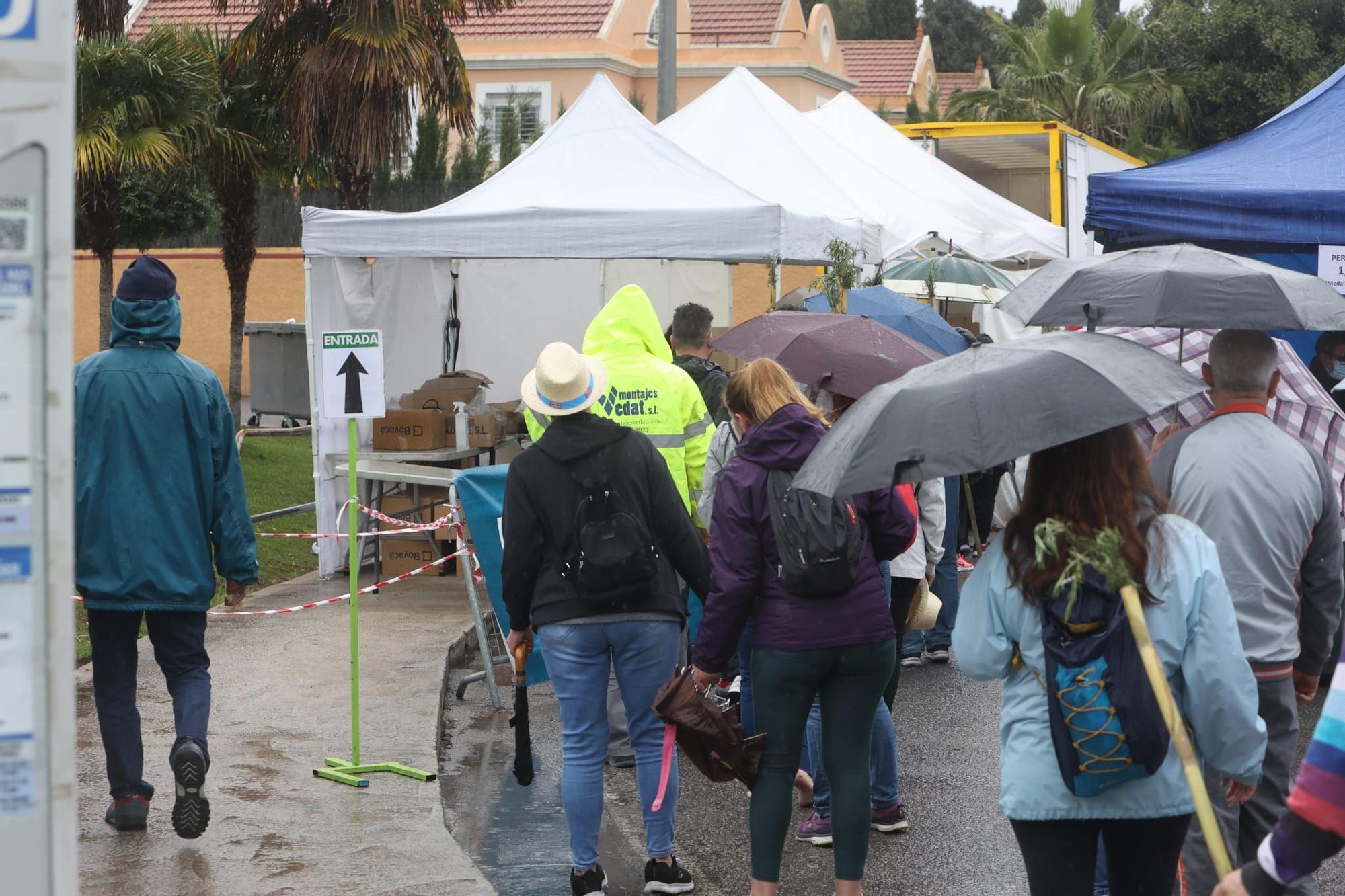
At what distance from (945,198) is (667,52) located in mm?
3761

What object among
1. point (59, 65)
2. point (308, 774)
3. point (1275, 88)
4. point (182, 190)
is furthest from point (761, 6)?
point (59, 65)

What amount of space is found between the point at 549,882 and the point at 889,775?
1369mm

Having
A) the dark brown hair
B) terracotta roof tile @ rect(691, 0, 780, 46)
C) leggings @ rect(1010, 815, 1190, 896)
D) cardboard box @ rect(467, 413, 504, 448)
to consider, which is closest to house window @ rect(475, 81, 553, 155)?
terracotta roof tile @ rect(691, 0, 780, 46)

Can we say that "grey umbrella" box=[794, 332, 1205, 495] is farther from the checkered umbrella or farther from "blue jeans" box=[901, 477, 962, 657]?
"blue jeans" box=[901, 477, 962, 657]

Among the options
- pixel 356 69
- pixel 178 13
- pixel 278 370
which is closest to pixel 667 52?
pixel 356 69

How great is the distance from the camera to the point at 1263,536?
4207mm

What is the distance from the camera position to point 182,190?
70.5 ft

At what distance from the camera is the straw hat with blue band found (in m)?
4.99

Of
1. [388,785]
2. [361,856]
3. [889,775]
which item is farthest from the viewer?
[388,785]

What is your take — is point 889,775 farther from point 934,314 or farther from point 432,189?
point 432,189

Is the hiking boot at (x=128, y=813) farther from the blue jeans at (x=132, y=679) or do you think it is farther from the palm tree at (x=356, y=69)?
the palm tree at (x=356, y=69)

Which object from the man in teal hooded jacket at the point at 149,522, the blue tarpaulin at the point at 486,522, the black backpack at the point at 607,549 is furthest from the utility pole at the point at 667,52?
the black backpack at the point at 607,549

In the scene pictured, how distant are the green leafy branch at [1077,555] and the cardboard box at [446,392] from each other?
8.87 meters

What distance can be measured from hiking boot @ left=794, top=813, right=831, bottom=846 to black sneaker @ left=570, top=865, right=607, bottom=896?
107cm
